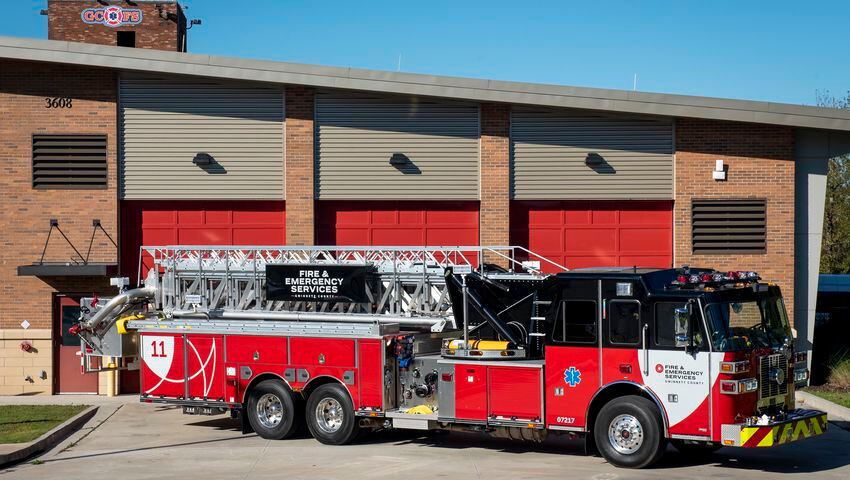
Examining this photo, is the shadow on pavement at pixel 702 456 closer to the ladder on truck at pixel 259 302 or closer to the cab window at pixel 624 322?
the cab window at pixel 624 322

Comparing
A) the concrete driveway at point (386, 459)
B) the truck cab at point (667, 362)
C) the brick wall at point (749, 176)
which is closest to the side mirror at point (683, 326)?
the truck cab at point (667, 362)

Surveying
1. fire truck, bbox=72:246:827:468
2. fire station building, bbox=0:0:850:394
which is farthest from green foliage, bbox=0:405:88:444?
fire station building, bbox=0:0:850:394

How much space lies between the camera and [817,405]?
20.1m

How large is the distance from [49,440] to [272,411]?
141 inches

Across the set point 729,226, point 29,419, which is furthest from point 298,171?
point 729,226

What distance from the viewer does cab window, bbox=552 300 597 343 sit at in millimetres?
14695

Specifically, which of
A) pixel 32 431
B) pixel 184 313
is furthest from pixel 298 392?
pixel 32 431

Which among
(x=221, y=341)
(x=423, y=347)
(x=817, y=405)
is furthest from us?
(x=817, y=405)

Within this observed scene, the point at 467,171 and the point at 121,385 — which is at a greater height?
the point at 467,171

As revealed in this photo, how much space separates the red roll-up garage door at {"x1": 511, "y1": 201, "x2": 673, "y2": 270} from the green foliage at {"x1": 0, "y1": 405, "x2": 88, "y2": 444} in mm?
10200

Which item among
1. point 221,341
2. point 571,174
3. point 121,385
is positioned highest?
point 571,174

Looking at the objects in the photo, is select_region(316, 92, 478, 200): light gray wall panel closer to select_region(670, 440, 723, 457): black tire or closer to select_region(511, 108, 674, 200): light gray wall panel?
select_region(511, 108, 674, 200): light gray wall panel

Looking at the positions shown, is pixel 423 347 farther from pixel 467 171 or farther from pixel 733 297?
pixel 467 171

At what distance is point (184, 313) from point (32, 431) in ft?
10.3
